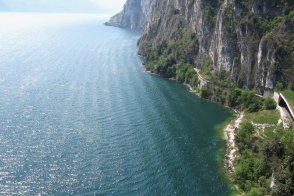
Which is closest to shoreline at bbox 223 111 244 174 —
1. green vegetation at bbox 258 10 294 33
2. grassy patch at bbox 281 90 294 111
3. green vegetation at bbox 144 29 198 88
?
grassy patch at bbox 281 90 294 111

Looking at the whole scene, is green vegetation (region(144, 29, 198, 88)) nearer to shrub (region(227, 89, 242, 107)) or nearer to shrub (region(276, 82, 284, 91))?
shrub (region(227, 89, 242, 107))

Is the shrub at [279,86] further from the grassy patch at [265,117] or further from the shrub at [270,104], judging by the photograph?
the grassy patch at [265,117]

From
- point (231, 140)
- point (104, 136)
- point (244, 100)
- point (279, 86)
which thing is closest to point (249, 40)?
point (244, 100)

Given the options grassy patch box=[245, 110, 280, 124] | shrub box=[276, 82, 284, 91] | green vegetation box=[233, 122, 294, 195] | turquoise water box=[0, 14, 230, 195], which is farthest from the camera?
shrub box=[276, 82, 284, 91]

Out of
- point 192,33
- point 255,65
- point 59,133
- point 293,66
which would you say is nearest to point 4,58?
point 192,33

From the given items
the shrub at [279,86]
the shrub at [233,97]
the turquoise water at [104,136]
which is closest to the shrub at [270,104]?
the shrub at [279,86]
